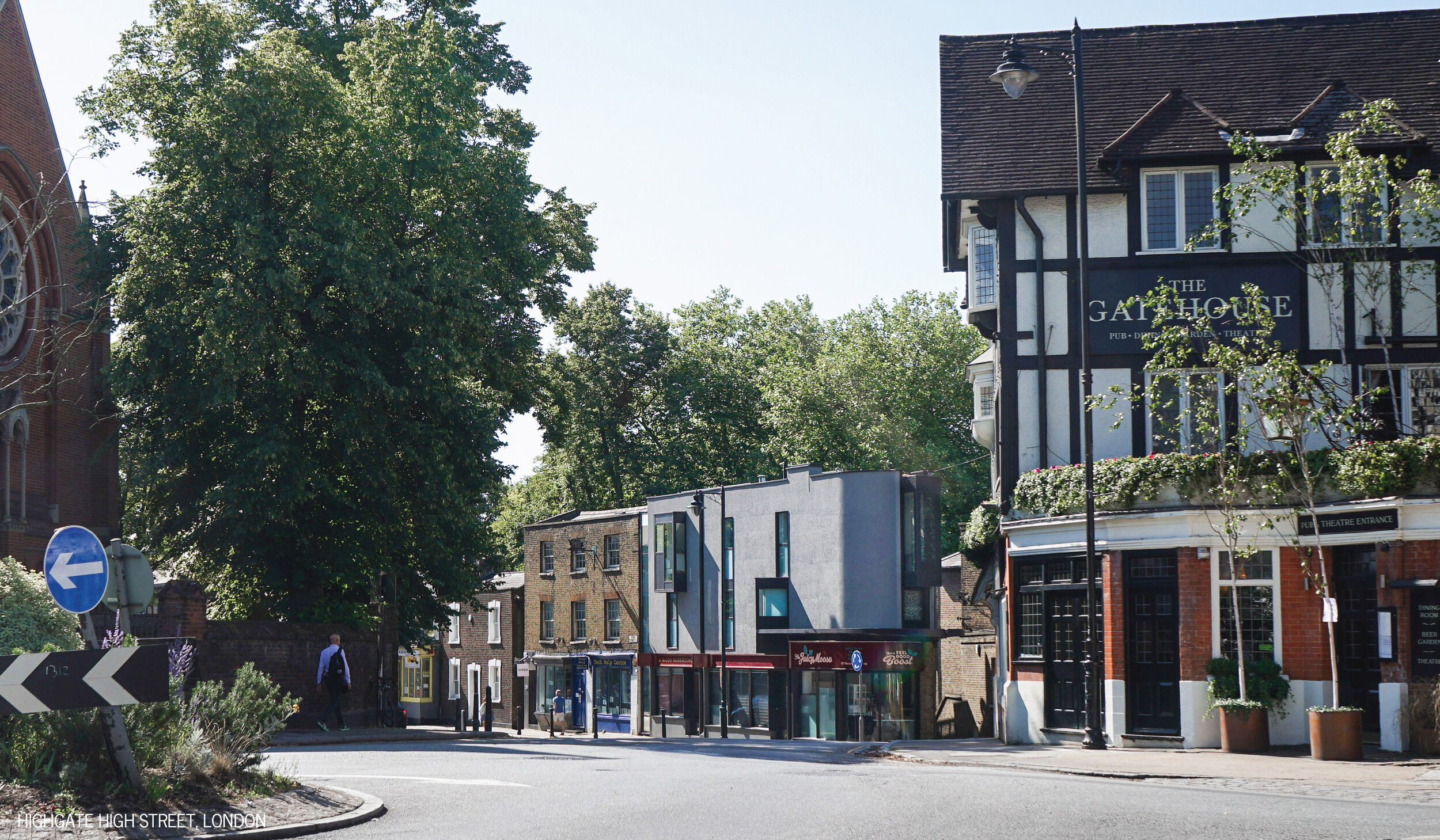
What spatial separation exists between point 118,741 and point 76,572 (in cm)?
162

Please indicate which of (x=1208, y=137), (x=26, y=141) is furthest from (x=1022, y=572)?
(x=26, y=141)

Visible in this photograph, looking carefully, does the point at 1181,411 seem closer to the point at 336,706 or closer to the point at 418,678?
the point at 336,706

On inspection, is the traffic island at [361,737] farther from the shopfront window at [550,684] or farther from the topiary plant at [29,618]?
the shopfront window at [550,684]

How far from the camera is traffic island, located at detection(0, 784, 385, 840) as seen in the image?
→ 10742mm

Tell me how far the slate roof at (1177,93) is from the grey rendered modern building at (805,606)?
56.0ft

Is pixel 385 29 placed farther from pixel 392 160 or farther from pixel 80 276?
pixel 80 276

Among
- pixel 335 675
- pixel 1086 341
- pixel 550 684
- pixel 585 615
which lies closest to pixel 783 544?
pixel 585 615

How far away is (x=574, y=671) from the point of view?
59906 mm

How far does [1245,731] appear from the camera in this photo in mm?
22375

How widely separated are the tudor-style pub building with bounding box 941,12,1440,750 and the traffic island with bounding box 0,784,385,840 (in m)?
15.5

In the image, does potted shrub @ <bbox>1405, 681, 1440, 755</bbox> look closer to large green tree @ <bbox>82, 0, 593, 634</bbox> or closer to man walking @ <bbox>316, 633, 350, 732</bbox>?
man walking @ <bbox>316, 633, 350, 732</bbox>

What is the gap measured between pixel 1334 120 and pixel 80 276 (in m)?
27.0

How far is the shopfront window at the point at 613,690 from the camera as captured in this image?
56188 millimetres

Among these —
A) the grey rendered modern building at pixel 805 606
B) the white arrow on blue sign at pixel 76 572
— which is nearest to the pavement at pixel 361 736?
the white arrow on blue sign at pixel 76 572
